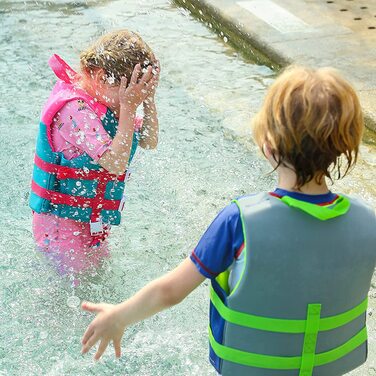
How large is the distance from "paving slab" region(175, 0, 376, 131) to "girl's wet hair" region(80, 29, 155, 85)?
9.32 ft

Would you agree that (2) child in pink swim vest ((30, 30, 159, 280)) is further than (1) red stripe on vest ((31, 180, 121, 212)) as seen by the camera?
No

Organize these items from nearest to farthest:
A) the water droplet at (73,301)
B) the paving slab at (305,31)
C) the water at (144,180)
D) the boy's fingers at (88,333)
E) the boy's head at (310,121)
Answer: the boy's head at (310,121), the boy's fingers at (88,333), the water at (144,180), the water droplet at (73,301), the paving slab at (305,31)

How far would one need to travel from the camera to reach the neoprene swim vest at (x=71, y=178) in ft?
9.75

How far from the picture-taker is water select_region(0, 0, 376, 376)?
312 centimetres

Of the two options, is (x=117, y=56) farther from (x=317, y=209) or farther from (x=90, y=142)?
(x=317, y=209)

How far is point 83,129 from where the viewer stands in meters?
2.87

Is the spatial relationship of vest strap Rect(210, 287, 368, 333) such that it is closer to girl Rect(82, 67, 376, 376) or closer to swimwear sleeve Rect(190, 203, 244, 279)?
girl Rect(82, 67, 376, 376)

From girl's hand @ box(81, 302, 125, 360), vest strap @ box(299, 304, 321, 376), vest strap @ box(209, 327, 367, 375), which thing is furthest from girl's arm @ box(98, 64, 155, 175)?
vest strap @ box(299, 304, 321, 376)

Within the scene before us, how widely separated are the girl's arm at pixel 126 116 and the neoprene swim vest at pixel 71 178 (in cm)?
14

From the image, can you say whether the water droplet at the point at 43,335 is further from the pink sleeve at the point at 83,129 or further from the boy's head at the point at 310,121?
the boy's head at the point at 310,121

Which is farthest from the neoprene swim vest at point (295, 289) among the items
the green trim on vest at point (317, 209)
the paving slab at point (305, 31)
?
the paving slab at point (305, 31)

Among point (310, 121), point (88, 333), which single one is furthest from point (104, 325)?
point (310, 121)

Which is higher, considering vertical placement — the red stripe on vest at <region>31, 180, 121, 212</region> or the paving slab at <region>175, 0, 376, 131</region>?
the red stripe on vest at <region>31, 180, 121, 212</region>

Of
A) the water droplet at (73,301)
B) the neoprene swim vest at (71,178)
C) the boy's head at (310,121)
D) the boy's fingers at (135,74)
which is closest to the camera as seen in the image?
the boy's head at (310,121)
